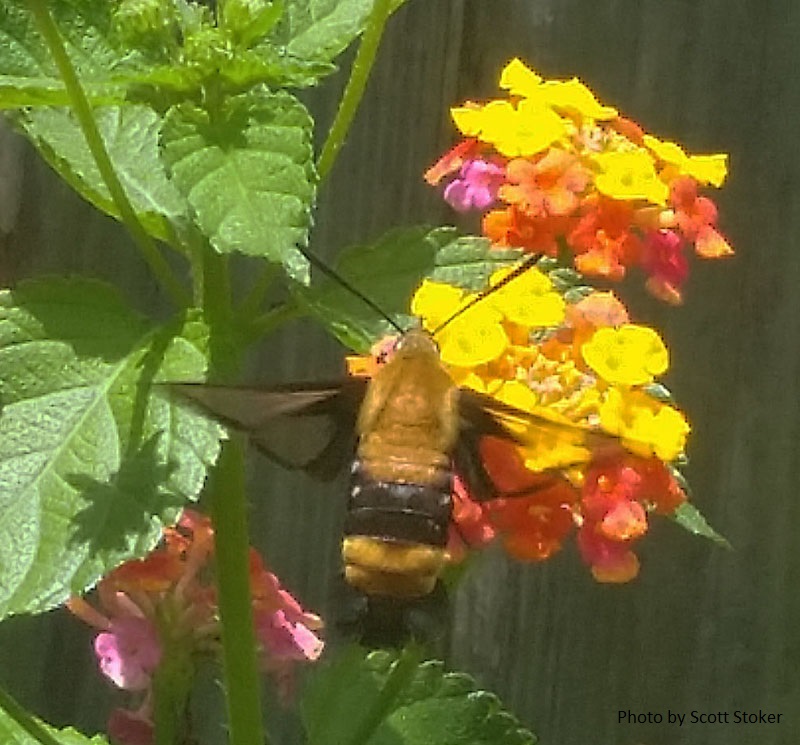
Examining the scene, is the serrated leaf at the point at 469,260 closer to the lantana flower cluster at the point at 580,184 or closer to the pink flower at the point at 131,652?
the lantana flower cluster at the point at 580,184

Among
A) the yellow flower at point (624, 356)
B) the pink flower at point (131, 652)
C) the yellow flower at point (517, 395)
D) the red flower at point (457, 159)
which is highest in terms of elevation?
the red flower at point (457, 159)

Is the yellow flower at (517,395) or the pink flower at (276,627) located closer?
the yellow flower at (517,395)

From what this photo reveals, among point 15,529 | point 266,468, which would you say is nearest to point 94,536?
point 15,529

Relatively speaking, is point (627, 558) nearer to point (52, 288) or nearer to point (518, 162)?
A: point (518, 162)

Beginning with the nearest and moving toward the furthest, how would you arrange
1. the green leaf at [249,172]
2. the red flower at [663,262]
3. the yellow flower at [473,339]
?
1. the green leaf at [249,172]
2. the yellow flower at [473,339]
3. the red flower at [663,262]

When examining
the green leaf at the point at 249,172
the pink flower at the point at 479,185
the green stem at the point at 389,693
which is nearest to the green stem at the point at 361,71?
the green leaf at the point at 249,172

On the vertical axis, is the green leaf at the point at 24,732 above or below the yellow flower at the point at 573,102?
below

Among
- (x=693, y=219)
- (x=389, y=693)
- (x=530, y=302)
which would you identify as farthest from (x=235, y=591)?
(x=693, y=219)
